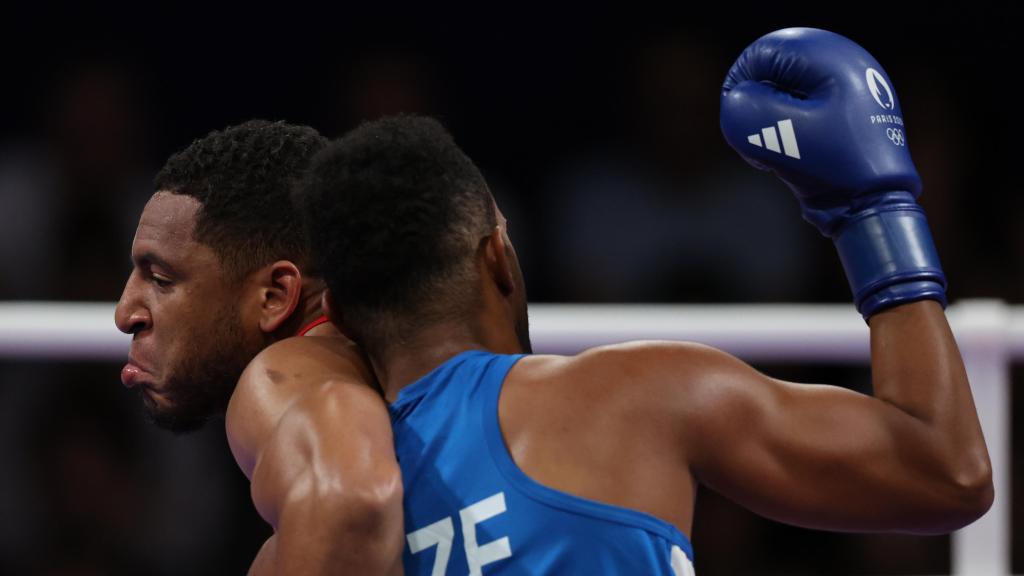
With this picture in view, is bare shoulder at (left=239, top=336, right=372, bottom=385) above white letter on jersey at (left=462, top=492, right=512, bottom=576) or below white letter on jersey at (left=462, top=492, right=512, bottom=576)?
above

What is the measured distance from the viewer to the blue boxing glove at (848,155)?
1739mm

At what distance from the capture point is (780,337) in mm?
3012

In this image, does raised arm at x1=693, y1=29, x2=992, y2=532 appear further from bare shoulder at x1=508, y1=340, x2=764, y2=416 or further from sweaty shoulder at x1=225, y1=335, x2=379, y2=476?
sweaty shoulder at x1=225, y1=335, x2=379, y2=476

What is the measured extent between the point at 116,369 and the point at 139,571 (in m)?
0.57

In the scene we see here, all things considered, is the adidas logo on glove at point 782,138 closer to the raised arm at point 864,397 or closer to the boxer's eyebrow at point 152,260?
the raised arm at point 864,397

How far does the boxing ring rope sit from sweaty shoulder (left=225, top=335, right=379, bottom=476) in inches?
48.3

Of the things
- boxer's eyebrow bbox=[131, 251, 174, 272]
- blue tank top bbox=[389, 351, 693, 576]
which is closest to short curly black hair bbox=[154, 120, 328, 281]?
boxer's eyebrow bbox=[131, 251, 174, 272]

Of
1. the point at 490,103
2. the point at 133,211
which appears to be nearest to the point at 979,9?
the point at 490,103

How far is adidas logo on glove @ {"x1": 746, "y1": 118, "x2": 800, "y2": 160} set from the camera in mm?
1791

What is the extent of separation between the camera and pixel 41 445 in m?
4.01

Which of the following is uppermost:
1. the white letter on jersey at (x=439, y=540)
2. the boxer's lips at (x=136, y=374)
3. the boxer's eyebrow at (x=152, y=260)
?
the boxer's eyebrow at (x=152, y=260)

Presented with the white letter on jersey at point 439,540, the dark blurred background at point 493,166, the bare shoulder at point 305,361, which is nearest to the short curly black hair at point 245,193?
the bare shoulder at point 305,361

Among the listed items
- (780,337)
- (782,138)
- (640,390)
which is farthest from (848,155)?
(780,337)

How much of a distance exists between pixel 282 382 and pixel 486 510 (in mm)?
316
